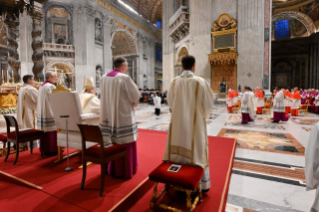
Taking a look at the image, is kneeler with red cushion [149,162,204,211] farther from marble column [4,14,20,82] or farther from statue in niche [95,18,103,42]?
statue in niche [95,18,103,42]

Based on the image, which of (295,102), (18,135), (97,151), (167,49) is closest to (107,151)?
(97,151)

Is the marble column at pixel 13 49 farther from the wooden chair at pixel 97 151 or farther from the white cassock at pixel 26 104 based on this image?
the wooden chair at pixel 97 151

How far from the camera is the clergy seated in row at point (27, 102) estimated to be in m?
4.07

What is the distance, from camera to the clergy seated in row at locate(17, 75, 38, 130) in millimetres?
4074

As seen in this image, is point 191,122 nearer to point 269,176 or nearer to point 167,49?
point 269,176

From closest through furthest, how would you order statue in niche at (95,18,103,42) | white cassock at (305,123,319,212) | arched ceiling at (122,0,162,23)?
1. white cassock at (305,123,319,212)
2. statue in niche at (95,18,103,42)
3. arched ceiling at (122,0,162,23)

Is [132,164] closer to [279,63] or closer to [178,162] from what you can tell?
[178,162]

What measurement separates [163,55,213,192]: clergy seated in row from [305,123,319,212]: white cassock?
945 mm

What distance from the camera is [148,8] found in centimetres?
2888

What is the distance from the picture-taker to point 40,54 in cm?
864

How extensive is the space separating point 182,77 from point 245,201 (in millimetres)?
1781

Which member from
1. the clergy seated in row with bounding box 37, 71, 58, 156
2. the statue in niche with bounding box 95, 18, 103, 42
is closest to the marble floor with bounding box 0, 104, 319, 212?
the clergy seated in row with bounding box 37, 71, 58, 156

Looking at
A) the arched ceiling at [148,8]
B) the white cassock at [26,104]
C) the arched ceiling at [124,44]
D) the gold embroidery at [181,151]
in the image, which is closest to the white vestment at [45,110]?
the white cassock at [26,104]

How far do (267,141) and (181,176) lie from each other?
4.27 m
